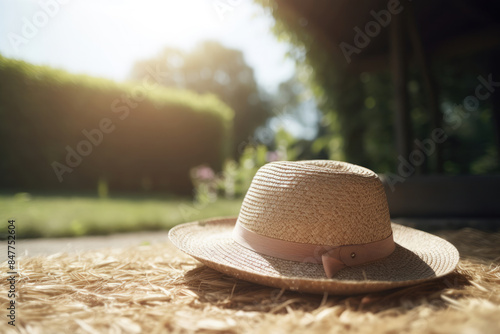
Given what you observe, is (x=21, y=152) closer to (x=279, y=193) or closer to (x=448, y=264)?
(x=279, y=193)

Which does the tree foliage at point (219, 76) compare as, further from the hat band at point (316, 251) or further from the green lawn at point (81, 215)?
the hat band at point (316, 251)

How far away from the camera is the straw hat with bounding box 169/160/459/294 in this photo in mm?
1391

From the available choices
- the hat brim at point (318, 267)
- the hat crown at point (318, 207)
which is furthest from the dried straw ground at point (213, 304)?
the hat crown at point (318, 207)

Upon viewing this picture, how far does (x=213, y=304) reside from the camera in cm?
135

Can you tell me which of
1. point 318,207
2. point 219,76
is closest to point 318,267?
point 318,207

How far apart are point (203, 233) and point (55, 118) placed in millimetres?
5596

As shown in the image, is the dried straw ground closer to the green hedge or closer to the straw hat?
the straw hat

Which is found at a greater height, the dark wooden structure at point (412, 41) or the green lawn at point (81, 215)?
the dark wooden structure at point (412, 41)

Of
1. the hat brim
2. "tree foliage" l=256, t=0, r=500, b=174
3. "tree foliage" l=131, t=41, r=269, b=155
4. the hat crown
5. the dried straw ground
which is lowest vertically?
the dried straw ground

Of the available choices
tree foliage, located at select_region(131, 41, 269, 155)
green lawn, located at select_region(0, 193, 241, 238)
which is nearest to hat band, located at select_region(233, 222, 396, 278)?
green lawn, located at select_region(0, 193, 241, 238)

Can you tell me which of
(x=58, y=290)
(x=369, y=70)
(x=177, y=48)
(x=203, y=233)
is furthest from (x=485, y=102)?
(x=177, y=48)

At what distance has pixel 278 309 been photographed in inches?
50.0

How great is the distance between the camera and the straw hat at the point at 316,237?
4.56ft

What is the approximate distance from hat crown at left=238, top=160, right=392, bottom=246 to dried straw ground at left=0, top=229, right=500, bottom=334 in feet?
0.89
